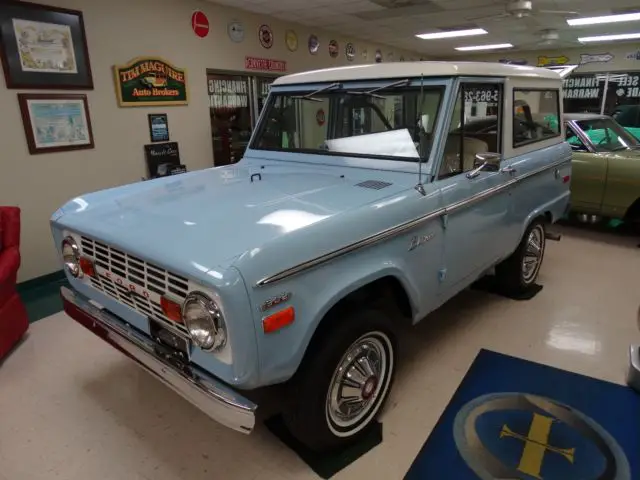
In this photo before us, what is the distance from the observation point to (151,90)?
5.11m

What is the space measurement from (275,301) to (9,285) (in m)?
2.54

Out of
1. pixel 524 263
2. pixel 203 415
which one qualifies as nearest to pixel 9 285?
pixel 203 415

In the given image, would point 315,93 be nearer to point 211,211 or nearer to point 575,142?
point 211,211

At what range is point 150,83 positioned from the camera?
16.7 ft

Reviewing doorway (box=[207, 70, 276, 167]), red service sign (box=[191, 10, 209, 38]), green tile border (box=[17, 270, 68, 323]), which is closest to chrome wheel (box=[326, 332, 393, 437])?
green tile border (box=[17, 270, 68, 323])

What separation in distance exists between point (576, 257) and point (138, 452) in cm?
466

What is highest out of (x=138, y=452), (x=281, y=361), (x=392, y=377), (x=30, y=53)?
(x=30, y=53)

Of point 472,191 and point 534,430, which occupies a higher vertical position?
point 472,191

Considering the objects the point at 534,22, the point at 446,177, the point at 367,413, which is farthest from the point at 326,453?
the point at 534,22

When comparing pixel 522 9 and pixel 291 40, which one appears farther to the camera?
pixel 291 40

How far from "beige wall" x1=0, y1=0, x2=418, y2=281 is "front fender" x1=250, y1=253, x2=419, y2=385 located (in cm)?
381

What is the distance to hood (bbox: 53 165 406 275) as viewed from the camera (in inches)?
64.9

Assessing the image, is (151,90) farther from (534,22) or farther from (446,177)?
(534,22)

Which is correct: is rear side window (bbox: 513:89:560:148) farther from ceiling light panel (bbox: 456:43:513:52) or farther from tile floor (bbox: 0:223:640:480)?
ceiling light panel (bbox: 456:43:513:52)
